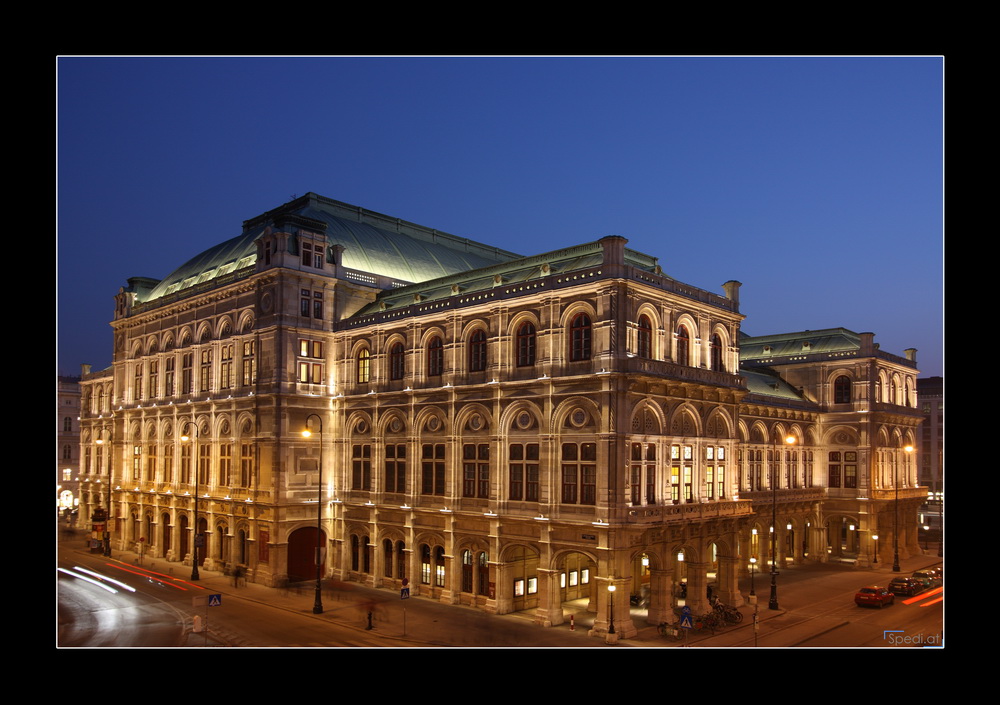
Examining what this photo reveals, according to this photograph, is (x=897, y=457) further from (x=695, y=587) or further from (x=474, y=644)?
(x=474, y=644)

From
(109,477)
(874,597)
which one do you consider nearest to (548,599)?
(874,597)

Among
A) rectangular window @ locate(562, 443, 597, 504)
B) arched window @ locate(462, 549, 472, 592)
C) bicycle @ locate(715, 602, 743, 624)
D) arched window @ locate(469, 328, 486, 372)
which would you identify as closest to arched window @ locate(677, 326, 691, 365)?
rectangular window @ locate(562, 443, 597, 504)

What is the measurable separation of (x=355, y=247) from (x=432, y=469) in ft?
72.5

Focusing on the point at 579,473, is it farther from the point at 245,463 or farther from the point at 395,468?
the point at 245,463

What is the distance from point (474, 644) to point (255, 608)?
15357mm

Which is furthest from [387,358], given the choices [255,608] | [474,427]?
[255,608]

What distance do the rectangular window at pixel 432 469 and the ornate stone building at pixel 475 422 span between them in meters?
0.15

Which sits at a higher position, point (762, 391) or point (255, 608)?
point (762, 391)

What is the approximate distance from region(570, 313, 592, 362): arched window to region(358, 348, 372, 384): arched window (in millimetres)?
17982

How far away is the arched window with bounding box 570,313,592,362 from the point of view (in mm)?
43938

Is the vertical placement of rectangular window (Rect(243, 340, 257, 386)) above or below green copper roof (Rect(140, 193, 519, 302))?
below

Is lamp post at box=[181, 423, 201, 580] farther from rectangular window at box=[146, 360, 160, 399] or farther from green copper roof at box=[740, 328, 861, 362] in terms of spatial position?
green copper roof at box=[740, 328, 861, 362]

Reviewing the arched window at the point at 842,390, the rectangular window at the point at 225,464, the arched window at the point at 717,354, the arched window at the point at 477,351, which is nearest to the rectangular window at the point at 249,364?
the rectangular window at the point at 225,464

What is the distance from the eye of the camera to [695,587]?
148 feet
